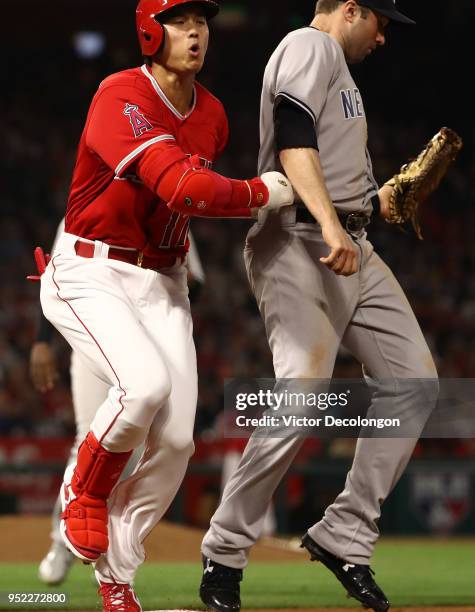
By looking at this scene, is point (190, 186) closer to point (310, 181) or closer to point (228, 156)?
point (310, 181)

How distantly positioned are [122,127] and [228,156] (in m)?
11.8

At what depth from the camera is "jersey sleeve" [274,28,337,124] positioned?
161 inches

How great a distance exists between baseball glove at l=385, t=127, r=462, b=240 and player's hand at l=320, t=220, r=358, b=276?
2.58ft

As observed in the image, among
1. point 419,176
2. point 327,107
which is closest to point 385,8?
point 327,107

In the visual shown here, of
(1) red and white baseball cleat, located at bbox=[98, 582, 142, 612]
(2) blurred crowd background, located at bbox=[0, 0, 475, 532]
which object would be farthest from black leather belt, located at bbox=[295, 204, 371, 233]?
(2) blurred crowd background, located at bbox=[0, 0, 475, 532]

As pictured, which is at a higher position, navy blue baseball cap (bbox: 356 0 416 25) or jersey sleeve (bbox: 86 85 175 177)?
navy blue baseball cap (bbox: 356 0 416 25)

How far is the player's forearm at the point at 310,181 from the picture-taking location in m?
3.94

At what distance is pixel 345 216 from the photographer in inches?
169

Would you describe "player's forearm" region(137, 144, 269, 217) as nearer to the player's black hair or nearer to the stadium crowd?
the player's black hair


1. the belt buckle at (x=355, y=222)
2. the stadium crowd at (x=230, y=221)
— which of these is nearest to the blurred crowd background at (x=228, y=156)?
the stadium crowd at (x=230, y=221)

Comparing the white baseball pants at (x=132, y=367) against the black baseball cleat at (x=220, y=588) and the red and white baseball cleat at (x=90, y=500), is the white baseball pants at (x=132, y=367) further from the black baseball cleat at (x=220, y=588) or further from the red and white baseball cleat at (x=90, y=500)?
the black baseball cleat at (x=220, y=588)

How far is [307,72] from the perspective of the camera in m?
4.11

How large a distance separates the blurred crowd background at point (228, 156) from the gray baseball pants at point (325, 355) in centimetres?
503

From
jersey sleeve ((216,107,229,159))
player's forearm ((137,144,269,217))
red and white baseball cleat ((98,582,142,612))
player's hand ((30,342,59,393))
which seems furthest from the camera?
player's hand ((30,342,59,393))
